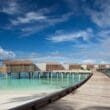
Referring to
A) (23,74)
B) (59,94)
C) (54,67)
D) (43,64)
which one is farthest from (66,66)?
(59,94)

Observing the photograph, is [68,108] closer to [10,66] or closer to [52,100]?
[52,100]

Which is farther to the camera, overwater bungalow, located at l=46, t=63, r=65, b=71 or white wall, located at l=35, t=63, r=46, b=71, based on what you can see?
overwater bungalow, located at l=46, t=63, r=65, b=71

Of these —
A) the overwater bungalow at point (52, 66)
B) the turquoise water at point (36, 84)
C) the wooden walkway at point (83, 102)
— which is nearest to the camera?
the wooden walkway at point (83, 102)

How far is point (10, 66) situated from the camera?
91438 mm

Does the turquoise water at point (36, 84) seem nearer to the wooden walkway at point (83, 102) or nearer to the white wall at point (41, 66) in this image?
the wooden walkway at point (83, 102)

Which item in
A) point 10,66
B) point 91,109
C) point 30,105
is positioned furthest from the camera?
point 10,66

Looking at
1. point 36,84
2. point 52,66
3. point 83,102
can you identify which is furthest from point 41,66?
point 83,102

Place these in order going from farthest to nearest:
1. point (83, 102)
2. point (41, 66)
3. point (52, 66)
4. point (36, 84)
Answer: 1. point (52, 66)
2. point (41, 66)
3. point (36, 84)
4. point (83, 102)

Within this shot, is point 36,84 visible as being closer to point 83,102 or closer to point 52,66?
point 83,102

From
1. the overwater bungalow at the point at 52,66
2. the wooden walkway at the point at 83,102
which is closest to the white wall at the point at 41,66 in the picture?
the overwater bungalow at the point at 52,66

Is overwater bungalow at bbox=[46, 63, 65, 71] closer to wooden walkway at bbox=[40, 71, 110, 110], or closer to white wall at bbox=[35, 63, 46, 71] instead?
white wall at bbox=[35, 63, 46, 71]

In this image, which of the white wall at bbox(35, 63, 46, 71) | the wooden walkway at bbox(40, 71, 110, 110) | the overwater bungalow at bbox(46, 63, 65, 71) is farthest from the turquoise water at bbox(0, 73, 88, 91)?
the overwater bungalow at bbox(46, 63, 65, 71)

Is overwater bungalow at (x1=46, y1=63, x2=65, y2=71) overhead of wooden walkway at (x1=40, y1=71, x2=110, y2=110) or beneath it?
overhead

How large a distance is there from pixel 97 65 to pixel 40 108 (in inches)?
5652
